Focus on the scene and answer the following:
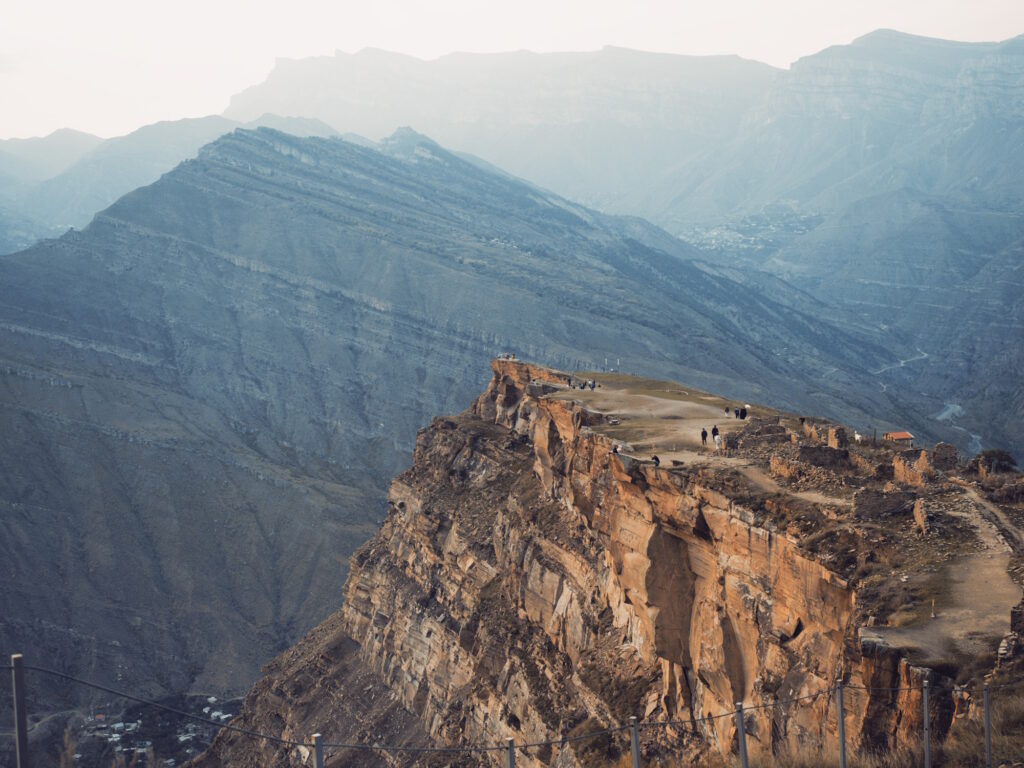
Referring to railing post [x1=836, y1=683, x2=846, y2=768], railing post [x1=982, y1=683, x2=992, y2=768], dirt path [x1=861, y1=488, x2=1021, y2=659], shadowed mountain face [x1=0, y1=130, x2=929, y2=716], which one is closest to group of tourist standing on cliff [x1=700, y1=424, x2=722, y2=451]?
dirt path [x1=861, y1=488, x2=1021, y2=659]

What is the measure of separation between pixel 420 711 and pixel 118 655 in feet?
204

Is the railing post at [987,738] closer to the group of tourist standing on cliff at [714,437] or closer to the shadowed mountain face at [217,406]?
the group of tourist standing on cliff at [714,437]

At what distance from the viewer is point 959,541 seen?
103ft

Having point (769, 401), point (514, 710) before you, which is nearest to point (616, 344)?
point (769, 401)

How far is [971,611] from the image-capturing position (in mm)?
27328

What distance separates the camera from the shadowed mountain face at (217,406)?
119 metres

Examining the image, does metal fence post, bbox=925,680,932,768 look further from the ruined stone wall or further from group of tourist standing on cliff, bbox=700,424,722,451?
group of tourist standing on cliff, bbox=700,424,722,451

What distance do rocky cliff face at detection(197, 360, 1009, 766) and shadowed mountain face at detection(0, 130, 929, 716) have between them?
47975 mm

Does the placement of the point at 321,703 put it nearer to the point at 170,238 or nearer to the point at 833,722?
the point at 833,722

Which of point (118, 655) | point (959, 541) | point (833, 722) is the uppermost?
point (959, 541)

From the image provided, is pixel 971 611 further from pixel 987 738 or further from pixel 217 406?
pixel 217 406

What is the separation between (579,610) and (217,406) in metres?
132

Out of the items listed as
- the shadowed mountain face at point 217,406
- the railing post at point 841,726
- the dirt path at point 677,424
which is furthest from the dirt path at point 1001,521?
the shadowed mountain face at point 217,406

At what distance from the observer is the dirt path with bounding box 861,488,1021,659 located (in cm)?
2581
